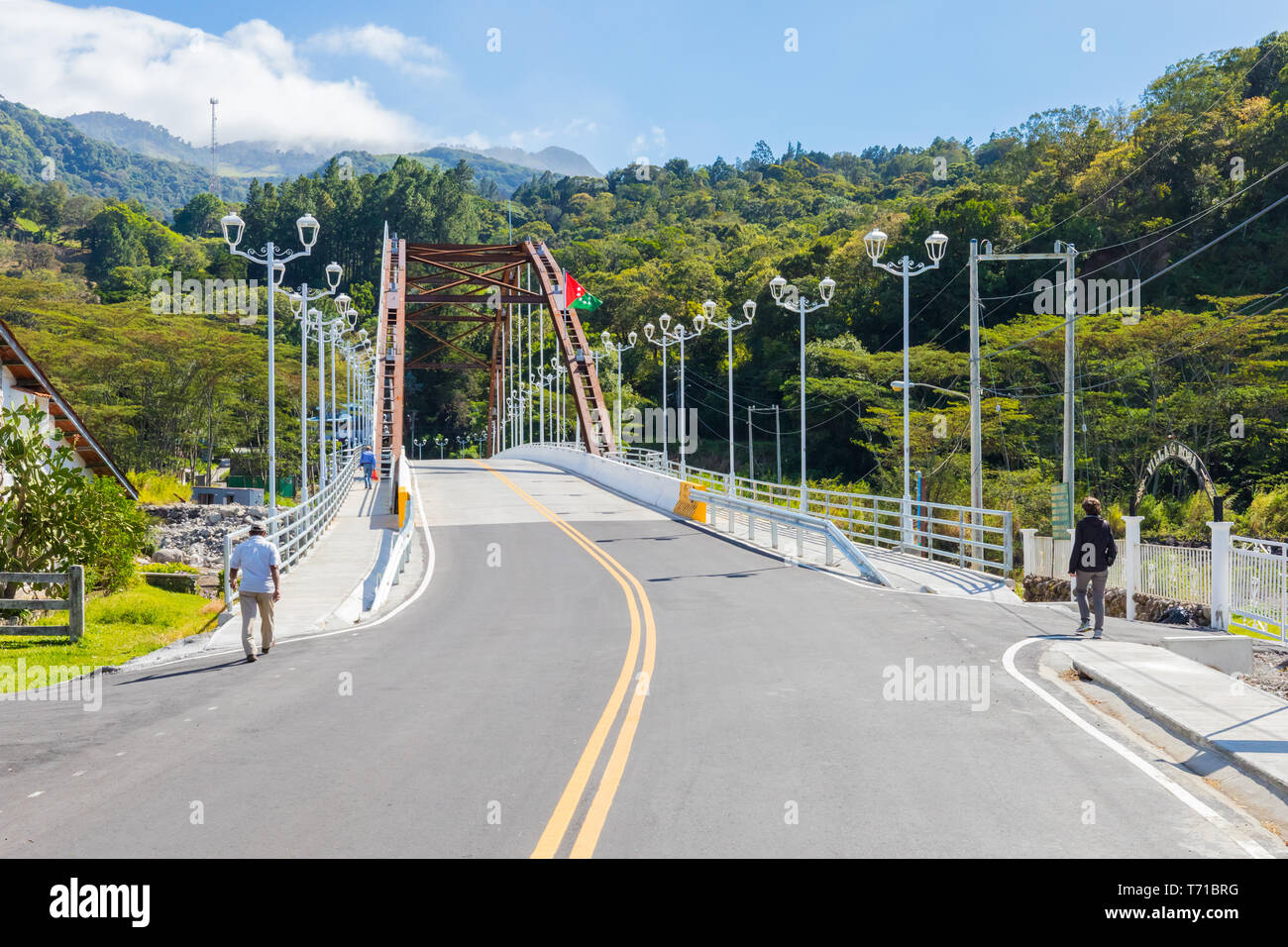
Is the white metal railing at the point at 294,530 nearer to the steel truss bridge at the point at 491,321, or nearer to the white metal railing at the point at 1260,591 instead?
the white metal railing at the point at 1260,591

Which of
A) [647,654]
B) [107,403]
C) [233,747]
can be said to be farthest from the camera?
[107,403]

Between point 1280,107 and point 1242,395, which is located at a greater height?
point 1280,107

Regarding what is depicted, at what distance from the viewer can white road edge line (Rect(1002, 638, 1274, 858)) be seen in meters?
6.62

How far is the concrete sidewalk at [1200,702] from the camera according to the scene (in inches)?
335

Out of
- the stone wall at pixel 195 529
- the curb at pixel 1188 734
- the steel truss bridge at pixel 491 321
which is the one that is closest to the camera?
the curb at pixel 1188 734

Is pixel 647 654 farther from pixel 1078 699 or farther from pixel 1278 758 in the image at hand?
pixel 1278 758

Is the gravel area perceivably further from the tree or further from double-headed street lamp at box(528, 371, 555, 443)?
double-headed street lamp at box(528, 371, 555, 443)

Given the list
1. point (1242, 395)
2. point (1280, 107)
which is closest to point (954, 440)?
point (1242, 395)

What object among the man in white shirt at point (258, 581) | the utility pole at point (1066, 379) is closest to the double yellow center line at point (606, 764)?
the man in white shirt at point (258, 581)

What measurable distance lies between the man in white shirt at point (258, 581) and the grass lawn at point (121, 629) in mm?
2068

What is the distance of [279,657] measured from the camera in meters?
14.3

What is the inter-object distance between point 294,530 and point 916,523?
75.2 feet

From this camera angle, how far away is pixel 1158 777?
8094mm
